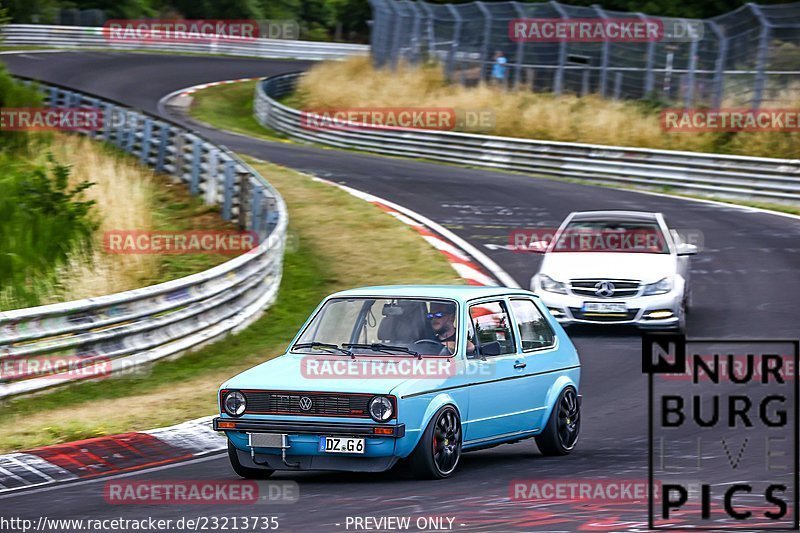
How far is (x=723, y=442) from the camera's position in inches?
399

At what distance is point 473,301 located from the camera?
960 centimetres

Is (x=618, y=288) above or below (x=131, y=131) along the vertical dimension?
below

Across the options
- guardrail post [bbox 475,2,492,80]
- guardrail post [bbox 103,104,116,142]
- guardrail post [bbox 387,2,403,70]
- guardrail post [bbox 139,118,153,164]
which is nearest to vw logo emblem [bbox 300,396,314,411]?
guardrail post [bbox 139,118,153,164]

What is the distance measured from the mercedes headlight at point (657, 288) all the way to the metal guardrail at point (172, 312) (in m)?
4.98

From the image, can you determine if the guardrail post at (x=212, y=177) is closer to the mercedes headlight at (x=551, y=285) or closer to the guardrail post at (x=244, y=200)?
the guardrail post at (x=244, y=200)

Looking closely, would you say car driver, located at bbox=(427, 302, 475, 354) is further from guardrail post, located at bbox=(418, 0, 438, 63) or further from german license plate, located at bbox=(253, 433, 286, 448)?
guardrail post, located at bbox=(418, 0, 438, 63)

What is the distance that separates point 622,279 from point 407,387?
752 cm

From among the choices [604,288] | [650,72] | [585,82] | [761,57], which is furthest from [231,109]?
[604,288]

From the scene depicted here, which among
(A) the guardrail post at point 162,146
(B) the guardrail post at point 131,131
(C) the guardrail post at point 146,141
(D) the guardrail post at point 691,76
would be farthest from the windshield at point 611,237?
(D) the guardrail post at point 691,76

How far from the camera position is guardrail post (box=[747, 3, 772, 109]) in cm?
3009

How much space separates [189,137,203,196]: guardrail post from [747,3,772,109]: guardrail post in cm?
1418

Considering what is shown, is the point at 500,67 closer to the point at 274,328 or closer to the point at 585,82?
the point at 585,82

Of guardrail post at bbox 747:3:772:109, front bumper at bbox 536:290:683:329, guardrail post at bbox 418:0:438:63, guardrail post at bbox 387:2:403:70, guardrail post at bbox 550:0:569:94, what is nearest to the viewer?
front bumper at bbox 536:290:683:329

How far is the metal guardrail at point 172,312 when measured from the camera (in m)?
12.8
